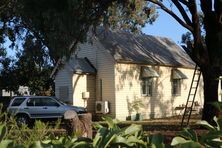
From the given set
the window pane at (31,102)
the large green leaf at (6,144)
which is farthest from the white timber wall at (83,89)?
the large green leaf at (6,144)

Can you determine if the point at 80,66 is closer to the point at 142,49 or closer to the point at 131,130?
the point at 142,49

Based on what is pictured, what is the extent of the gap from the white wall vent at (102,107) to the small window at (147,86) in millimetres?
3453

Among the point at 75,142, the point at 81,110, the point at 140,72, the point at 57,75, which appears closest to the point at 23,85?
the point at 57,75

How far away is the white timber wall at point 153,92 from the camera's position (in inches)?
1218

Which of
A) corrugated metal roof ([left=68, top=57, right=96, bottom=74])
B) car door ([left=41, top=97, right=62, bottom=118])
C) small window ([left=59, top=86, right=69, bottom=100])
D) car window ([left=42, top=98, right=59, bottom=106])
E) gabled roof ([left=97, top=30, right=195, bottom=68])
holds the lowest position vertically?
car door ([left=41, top=97, right=62, bottom=118])

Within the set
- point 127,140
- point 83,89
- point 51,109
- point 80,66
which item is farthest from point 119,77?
point 127,140

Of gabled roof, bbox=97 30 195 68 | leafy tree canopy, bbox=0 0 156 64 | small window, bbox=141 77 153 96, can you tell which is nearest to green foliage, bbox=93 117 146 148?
leafy tree canopy, bbox=0 0 156 64

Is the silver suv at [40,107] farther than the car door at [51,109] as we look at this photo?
No

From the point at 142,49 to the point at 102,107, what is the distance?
20.4ft

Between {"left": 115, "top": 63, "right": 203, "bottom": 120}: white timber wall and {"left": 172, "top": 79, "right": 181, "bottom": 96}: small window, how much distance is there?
32 centimetres

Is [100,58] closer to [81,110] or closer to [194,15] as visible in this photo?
[81,110]

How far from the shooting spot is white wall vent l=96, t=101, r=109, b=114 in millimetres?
30453

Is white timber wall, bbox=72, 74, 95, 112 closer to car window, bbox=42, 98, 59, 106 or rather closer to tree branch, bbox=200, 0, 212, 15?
car window, bbox=42, 98, 59, 106

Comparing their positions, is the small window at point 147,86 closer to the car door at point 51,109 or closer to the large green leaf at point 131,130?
the car door at point 51,109
